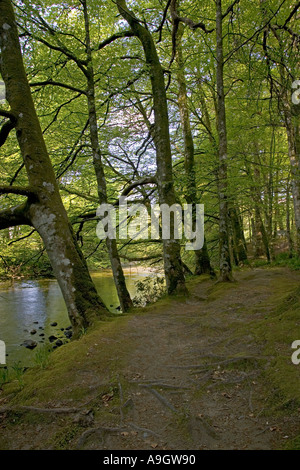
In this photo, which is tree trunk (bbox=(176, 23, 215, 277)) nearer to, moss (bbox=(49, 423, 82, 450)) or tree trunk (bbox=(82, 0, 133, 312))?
tree trunk (bbox=(82, 0, 133, 312))

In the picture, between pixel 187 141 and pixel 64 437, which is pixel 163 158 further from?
pixel 64 437

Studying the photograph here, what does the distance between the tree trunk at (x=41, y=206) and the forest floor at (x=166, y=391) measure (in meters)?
0.62

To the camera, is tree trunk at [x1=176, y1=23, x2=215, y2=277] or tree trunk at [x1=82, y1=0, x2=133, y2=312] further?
tree trunk at [x1=176, y1=23, x2=215, y2=277]

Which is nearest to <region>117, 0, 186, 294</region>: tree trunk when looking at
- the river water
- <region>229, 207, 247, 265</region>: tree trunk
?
the river water

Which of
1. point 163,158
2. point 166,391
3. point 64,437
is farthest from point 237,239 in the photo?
point 64,437

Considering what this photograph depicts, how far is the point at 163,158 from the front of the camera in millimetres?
6742

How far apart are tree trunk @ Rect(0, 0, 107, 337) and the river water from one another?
1.79 m

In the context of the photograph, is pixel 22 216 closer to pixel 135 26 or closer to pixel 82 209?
pixel 82 209

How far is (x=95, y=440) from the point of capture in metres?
2.19

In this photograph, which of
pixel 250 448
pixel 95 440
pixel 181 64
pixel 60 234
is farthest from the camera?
pixel 181 64

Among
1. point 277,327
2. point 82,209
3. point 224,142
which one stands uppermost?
point 224,142

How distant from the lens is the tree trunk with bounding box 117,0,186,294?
6566mm
